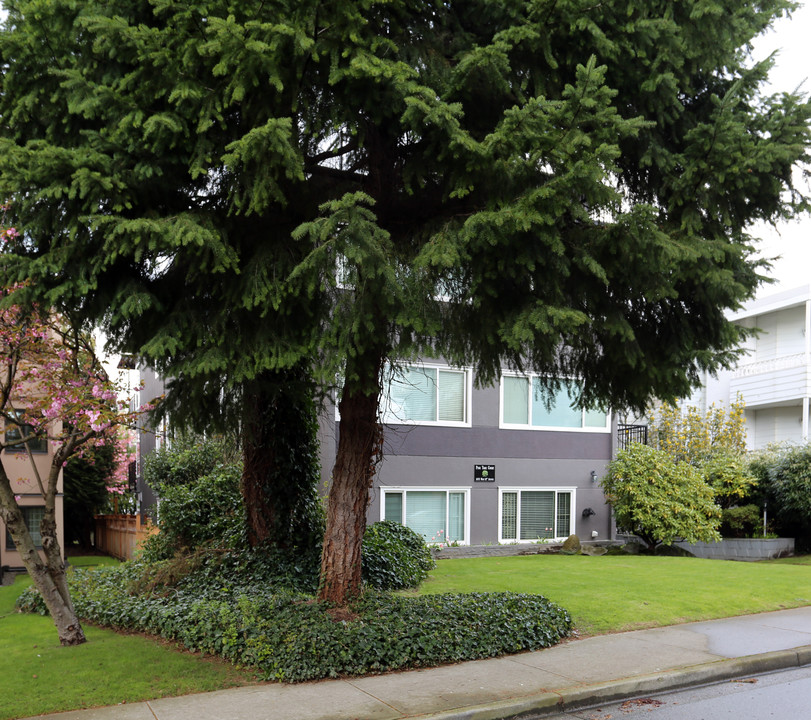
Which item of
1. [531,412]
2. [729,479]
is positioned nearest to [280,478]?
[531,412]

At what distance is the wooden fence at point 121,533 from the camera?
19.6 m

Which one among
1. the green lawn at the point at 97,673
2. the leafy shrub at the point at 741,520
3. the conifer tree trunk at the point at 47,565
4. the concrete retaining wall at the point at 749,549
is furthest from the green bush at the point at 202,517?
the leafy shrub at the point at 741,520

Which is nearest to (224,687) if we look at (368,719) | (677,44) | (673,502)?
(368,719)

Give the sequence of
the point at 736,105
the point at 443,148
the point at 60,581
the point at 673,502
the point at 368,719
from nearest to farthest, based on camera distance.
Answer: the point at 368,719 < the point at 443,148 < the point at 736,105 < the point at 60,581 < the point at 673,502

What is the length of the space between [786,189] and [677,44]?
1.94 meters

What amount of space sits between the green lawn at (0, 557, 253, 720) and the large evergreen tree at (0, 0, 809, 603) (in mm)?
2883

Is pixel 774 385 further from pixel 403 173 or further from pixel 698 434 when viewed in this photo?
pixel 403 173

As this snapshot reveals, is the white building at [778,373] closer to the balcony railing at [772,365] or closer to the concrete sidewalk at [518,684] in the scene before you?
the balcony railing at [772,365]

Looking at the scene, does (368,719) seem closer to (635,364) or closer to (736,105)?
(635,364)

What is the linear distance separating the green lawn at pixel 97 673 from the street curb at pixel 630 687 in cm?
238

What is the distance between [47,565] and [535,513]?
1379 cm

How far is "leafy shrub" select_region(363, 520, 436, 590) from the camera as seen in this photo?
12.2m

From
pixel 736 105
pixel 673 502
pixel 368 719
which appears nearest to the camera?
pixel 368 719

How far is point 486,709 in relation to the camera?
677 cm
